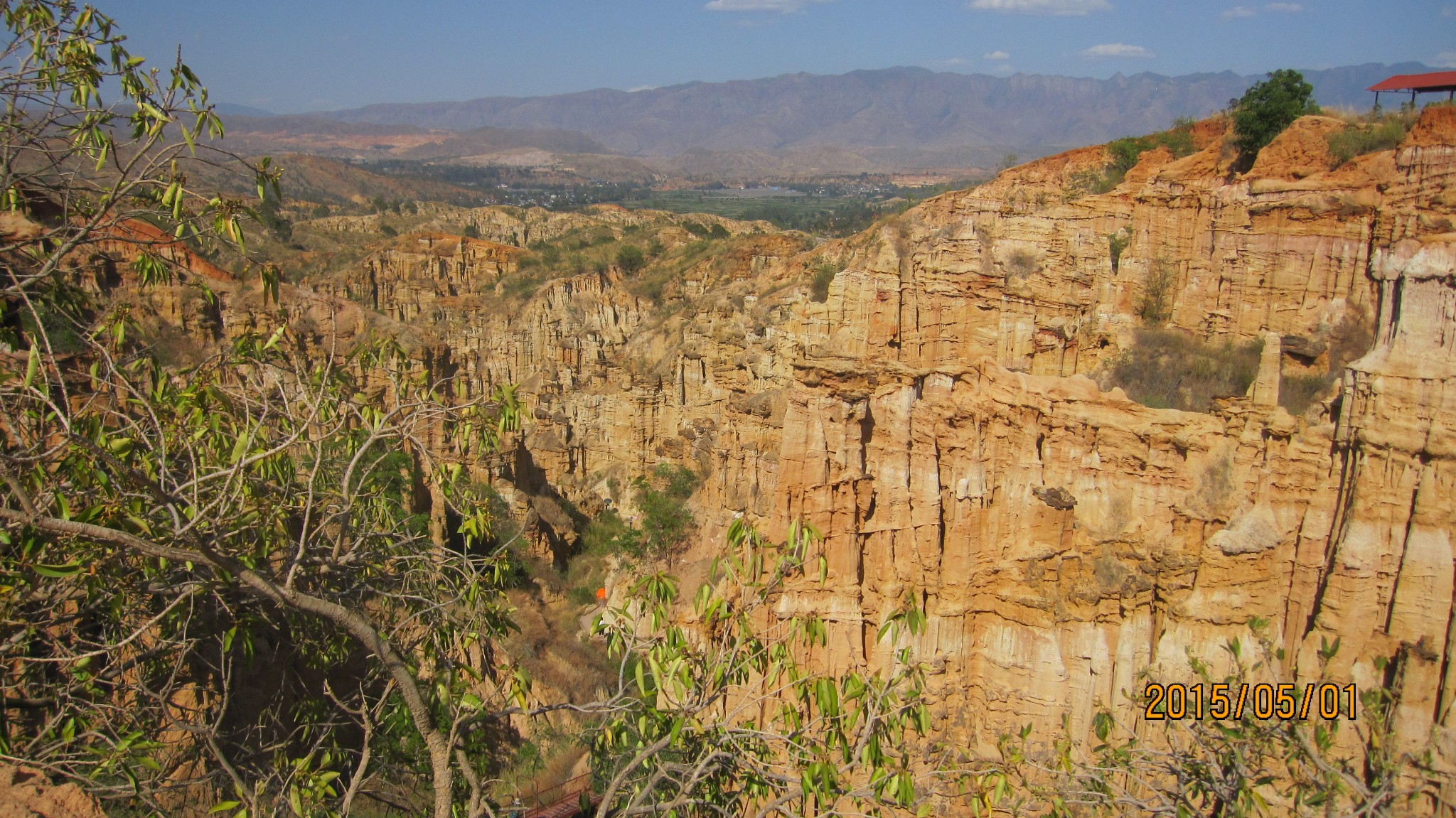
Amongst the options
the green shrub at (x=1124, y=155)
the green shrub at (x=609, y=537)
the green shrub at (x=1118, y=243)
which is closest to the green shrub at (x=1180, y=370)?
the green shrub at (x=1118, y=243)

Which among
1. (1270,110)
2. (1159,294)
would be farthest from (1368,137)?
(1159,294)

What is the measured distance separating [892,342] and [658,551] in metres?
9.73

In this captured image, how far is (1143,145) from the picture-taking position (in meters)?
27.0

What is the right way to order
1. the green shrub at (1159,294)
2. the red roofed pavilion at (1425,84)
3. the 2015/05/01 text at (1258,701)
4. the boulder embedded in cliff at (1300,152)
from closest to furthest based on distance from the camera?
the 2015/05/01 text at (1258,701)
the boulder embedded in cliff at (1300,152)
the red roofed pavilion at (1425,84)
the green shrub at (1159,294)

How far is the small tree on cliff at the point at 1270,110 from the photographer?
70.8ft

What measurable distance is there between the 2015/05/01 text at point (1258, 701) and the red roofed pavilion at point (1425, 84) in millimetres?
14720

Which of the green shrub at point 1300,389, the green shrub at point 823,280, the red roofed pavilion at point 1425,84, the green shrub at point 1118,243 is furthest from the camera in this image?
the green shrub at point 823,280

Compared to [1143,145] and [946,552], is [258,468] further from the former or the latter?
[1143,145]

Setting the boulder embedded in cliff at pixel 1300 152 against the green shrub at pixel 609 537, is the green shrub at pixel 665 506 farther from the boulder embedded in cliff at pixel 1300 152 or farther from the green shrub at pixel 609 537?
the boulder embedded in cliff at pixel 1300 152

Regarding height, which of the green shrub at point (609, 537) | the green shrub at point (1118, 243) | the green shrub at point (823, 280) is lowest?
the green shrub at point (609, 537)

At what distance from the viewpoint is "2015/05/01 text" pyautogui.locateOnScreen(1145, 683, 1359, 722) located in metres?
8.55

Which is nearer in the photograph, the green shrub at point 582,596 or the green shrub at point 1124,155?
the green shrub at point 582,596

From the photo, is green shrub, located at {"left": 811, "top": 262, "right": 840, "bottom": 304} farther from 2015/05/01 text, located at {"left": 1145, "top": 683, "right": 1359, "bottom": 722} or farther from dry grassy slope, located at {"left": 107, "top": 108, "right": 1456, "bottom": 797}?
2015/05/01 text, located at {"left": 1145, "top": 683, "right": 1359, "bottom": 722}

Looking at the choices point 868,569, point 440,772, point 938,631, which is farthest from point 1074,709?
point 440,772
